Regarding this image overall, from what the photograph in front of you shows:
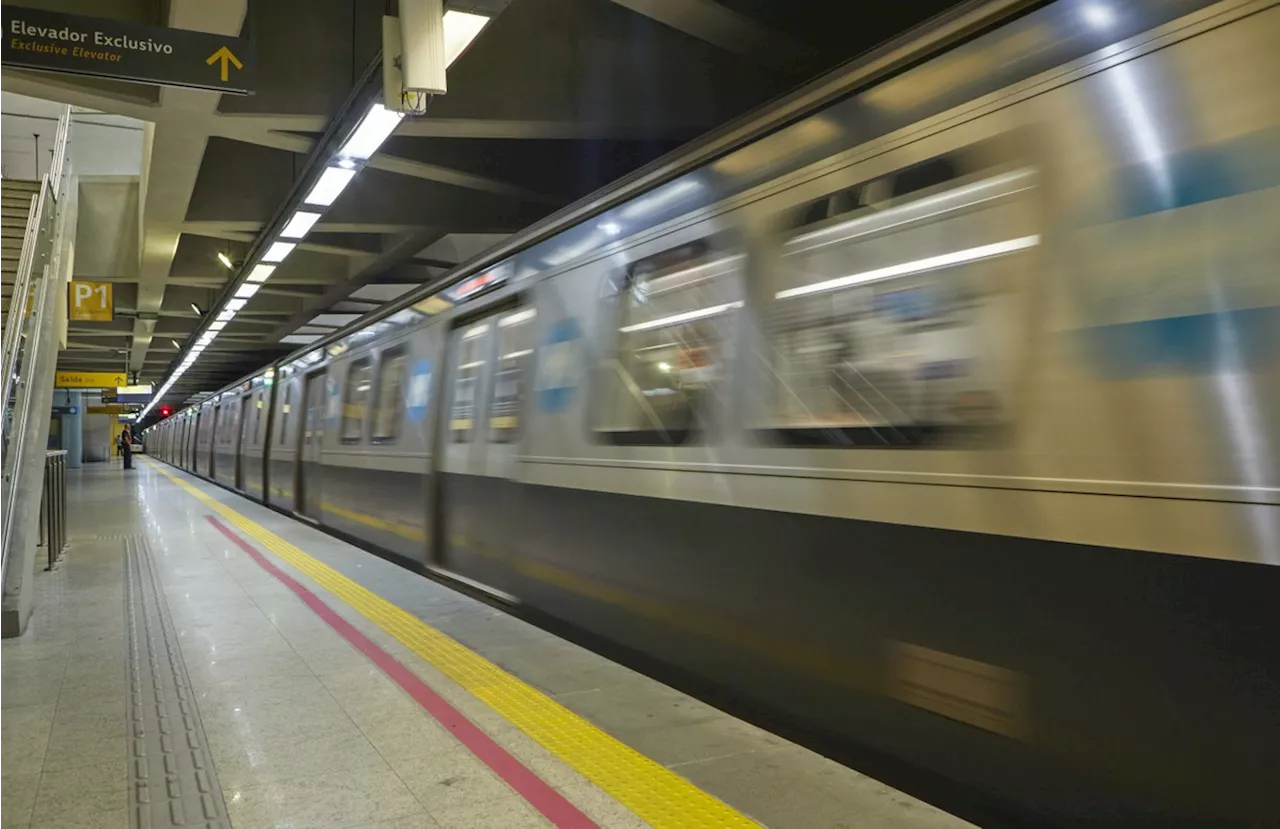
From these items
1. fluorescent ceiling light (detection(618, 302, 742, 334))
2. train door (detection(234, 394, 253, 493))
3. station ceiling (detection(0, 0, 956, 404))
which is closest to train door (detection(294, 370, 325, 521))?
station ceiling (detection(0, 0, 956, 404))

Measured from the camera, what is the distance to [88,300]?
15.6m

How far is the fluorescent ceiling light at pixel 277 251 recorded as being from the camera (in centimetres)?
1030

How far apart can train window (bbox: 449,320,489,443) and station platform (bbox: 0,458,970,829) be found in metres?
1.25

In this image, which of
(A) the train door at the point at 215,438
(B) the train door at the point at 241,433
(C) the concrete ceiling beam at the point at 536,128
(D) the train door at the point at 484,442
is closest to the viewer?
(D) the train door at the point at 484,442

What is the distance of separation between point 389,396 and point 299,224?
2210 mm

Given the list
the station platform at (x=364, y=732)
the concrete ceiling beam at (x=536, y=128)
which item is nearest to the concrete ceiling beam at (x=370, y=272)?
the concrete ceiling beam at (x=536, y=128)

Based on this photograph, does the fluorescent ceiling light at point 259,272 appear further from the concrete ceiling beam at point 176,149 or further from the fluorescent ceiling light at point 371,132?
the fluorescent ceiling light at point 371,132

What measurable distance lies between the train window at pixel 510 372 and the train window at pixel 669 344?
1103mm

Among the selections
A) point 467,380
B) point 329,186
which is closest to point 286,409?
point 329,186

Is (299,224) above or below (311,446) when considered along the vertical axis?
above

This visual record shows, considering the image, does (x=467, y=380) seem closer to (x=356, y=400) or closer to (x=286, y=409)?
(x=356, y=400)

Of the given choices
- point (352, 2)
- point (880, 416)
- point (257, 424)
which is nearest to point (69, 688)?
point (880, 416)

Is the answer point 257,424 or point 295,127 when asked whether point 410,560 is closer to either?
point 295,127

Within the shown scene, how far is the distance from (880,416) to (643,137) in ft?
20.9
